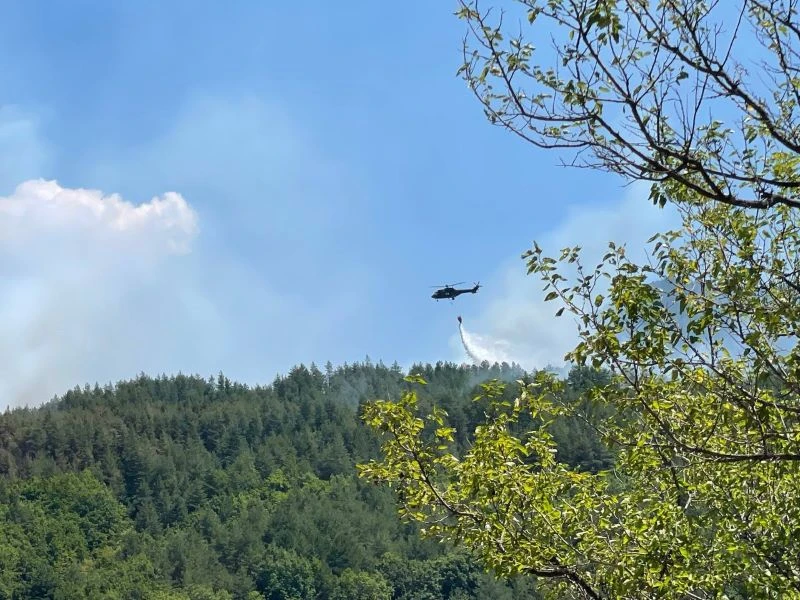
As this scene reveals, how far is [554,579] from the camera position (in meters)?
10.0

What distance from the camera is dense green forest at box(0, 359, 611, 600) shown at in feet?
380

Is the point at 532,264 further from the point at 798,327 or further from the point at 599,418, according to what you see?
the point at 798,327

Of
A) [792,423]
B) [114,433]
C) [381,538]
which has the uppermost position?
[114,433]

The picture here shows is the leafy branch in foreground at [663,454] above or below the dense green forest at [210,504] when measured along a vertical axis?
below

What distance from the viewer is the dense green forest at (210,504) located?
116 meters

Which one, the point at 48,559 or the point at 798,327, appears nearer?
the point at 798,327

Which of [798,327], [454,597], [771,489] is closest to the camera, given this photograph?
[798,327]

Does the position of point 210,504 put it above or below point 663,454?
above

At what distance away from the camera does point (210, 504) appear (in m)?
150

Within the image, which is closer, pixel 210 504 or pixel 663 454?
pixel 663 454

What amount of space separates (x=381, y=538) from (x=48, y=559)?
39.9 metres

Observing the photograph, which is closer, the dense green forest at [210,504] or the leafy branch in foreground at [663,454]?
the leafy branch in foreground at [663,454]

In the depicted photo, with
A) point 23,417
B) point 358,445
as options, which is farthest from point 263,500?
point 23,417

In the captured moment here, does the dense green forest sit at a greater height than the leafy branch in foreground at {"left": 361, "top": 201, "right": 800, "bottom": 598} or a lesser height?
greater
